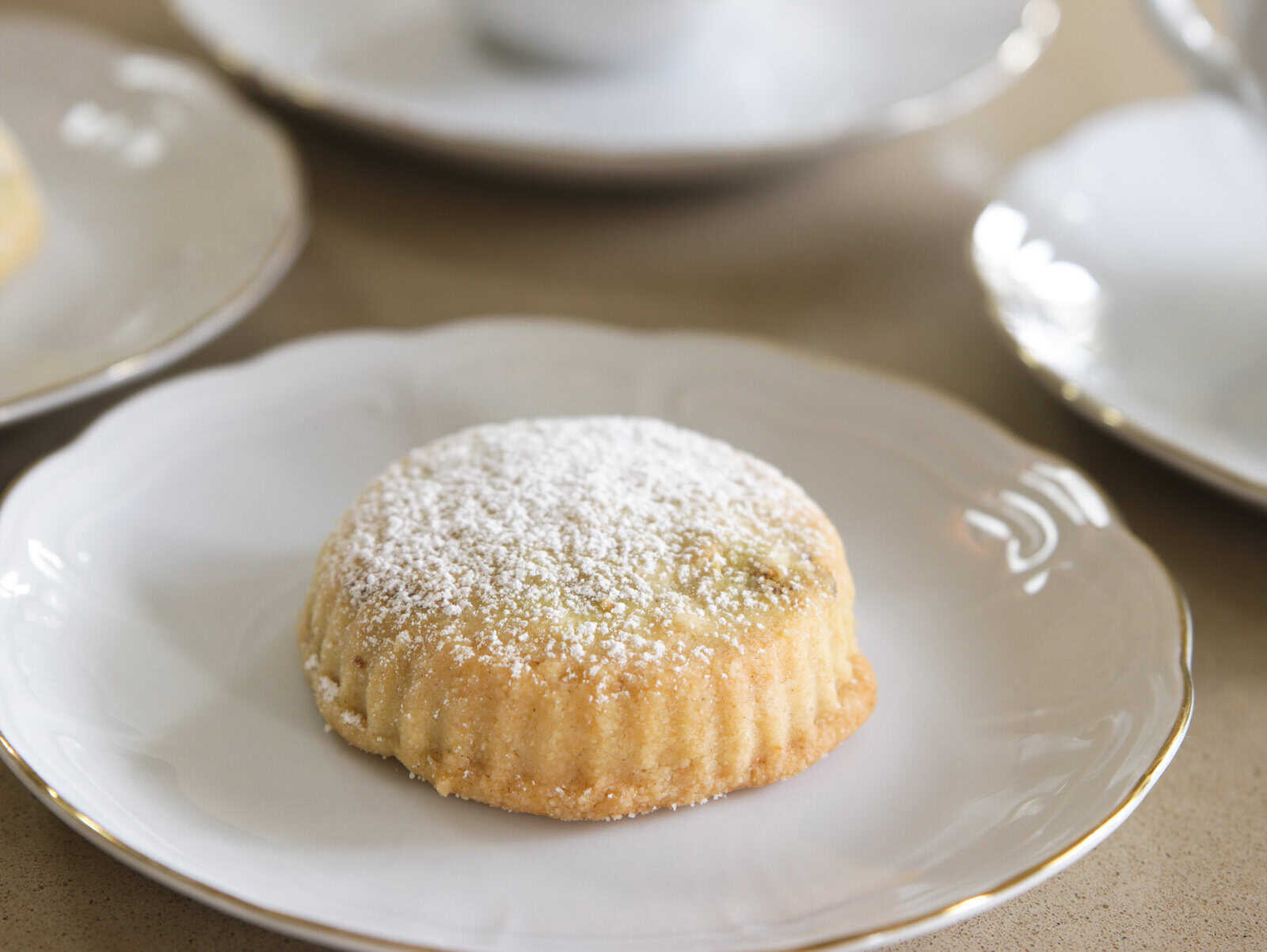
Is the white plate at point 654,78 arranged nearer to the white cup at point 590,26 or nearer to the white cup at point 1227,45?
the white cup at point 590,26

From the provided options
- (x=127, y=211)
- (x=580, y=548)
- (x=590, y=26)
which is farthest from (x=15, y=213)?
(x=580, y=548)

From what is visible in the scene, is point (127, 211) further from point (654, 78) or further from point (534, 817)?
point (534, 817)

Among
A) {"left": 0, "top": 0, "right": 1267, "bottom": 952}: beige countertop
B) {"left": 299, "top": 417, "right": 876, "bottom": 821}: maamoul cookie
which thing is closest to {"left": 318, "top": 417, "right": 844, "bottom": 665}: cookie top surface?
{"left": 299, "top": 417, "right": 876, "bottom": 821}: maamoul cookie

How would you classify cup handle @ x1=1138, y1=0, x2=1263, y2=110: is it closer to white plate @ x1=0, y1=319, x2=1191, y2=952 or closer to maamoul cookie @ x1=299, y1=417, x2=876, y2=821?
white plate @ x1=0, y1=319, x2=1191, y2=952

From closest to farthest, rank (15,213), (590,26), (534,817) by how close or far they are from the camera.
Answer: (534,817), (15,213), (590,26)

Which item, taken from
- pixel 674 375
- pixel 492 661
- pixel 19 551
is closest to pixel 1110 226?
pixel 674 375

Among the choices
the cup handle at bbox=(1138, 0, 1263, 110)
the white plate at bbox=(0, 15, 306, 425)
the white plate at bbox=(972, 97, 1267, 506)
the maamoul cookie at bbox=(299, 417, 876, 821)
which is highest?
the cup handle at bbox=(1138, 0, 1263, 110)
